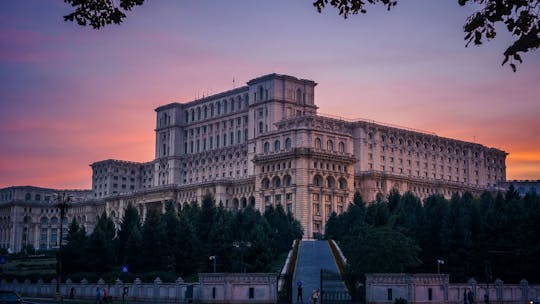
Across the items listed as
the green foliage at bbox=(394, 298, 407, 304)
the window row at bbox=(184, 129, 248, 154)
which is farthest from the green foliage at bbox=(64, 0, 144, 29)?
the window row at bbox=(184, 129, 248, 154)

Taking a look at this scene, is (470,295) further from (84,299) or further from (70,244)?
(70,244)

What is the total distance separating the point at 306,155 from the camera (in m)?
126

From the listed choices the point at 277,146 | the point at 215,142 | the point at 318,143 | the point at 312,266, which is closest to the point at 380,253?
the point at 312,266

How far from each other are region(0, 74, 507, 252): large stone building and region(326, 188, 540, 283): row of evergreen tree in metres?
44.9

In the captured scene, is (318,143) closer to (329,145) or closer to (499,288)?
(329,145)

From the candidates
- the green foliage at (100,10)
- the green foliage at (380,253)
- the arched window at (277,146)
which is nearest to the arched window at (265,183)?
the arched window at (277,146)

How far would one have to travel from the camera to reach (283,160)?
129 m

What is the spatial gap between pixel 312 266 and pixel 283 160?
54504mm

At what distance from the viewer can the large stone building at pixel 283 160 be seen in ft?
422

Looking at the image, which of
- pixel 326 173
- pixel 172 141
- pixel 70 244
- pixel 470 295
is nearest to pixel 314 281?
pixel 470 295

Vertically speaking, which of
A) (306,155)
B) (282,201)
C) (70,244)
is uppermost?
(306,155)

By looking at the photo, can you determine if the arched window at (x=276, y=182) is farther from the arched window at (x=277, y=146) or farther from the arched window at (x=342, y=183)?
the arched window at (x=342, y=183)

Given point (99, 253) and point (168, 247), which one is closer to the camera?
point (168, 247)

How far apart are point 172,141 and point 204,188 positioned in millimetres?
28085
